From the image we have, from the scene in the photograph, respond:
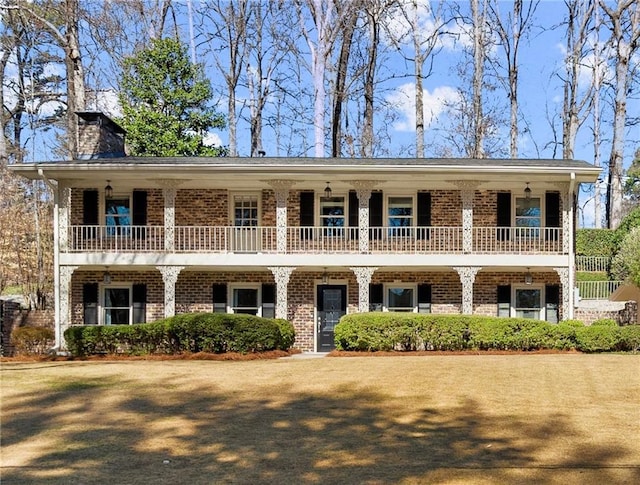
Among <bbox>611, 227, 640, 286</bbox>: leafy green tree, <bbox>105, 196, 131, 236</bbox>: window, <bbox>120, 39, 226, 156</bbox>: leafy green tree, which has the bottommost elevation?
<bbox>611, 227, 640, 286</bbox>: leafy green tree

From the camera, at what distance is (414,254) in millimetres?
19875

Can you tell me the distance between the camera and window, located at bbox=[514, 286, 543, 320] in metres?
21.0

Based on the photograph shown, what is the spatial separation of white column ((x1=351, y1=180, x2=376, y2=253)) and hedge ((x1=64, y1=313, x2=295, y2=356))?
3.70 meters

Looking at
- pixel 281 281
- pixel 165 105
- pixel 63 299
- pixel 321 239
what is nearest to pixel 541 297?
pixel 321 239

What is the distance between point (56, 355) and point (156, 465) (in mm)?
12283

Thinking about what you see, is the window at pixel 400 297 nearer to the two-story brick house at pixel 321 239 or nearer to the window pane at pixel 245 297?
the two-story brick house at pixel 321 239

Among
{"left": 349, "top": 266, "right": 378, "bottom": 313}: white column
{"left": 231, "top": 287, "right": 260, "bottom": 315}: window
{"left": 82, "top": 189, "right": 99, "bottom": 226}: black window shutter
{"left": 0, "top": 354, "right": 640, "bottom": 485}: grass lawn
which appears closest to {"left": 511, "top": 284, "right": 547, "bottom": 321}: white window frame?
{"left": 349, "top": 266, "right": 378, "bottom": 313}: white column

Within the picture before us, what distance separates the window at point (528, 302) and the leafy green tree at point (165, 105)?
14.8 m

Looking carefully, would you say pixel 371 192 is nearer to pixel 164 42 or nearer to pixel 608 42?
pixel 164 42

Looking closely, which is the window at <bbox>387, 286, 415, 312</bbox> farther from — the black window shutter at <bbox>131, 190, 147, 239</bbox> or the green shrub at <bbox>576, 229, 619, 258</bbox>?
the green shrub at <bbox>576, 229, 619, 258</bbox>

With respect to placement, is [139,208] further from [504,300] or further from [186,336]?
[504,300]

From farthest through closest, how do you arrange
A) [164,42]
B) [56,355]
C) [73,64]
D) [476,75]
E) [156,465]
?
[476,75] < [164,42] < [73,64] < [56,355] < [156,465]

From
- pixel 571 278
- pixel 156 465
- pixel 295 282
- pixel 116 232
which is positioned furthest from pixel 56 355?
pixel 571 278

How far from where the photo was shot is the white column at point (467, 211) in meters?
19.8
